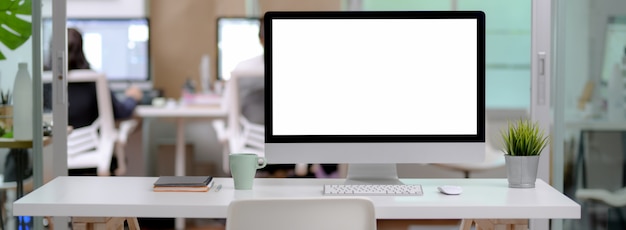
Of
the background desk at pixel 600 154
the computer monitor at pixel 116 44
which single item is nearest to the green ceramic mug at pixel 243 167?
the background desk at pixel 600 154

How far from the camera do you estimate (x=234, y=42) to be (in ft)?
18.3

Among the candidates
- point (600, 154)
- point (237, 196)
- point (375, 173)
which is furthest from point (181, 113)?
point (237, 196)

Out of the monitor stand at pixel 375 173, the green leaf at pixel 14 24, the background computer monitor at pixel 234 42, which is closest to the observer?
the monitor stand at pixel 375 173

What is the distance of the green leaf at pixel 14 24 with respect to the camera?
2.74 meters

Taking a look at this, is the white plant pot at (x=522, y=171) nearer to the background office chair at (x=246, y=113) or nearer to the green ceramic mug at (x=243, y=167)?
the green ceramic mug at (x=243, y=167)

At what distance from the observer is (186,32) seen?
612 centimetres

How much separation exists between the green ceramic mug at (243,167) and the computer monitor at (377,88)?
4 cm

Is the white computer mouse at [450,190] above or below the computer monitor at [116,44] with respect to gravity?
below

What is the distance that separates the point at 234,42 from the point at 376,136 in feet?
11.7

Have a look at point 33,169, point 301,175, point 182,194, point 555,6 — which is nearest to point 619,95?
point 555,6

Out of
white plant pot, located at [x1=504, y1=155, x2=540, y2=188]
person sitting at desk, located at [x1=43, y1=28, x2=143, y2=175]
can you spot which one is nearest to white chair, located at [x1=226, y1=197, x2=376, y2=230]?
white plant pot, located at [x1=504, y1=155, x2=540, y2=188]

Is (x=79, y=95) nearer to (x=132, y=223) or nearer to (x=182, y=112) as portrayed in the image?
(x=182, y=112)

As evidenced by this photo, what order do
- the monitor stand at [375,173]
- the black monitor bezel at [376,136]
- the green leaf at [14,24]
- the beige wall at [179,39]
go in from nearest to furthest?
the black monitor bezel at [376,136] → the monitor stand at [375,173] → the green leaf at [14,24] → the beige wall at [179,39]

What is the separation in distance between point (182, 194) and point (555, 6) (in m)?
1.49
